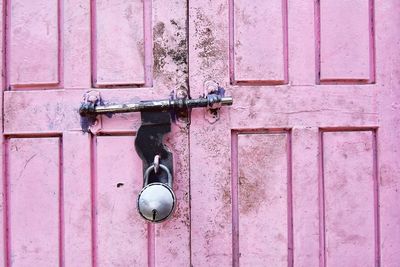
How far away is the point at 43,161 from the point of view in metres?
1.39

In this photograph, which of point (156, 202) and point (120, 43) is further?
point (120, 43)

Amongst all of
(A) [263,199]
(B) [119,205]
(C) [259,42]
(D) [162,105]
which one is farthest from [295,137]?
(B) [119,205]

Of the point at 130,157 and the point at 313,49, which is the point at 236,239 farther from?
the point at 313,49

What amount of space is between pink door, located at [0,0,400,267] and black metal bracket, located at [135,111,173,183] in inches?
1.3

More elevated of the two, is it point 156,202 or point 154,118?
point 154,118

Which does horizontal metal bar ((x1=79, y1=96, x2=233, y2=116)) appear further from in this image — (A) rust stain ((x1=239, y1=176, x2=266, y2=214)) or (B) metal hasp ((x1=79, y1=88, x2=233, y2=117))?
(A) rust stain ((x1=239, y1=176, x2=266, y2=214))

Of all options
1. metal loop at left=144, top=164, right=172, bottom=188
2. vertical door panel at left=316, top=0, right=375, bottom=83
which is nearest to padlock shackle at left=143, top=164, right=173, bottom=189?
metal loop at left=144, top=164, right=172, bottom=188

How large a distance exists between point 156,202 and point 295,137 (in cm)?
48

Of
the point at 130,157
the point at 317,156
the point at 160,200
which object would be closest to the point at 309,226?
the point at 317,156

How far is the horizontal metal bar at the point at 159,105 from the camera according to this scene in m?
1.32

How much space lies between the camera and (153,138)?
4.42 feet

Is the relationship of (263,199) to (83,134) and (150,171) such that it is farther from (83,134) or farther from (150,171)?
(83,134)

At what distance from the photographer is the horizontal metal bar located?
4.33 feet

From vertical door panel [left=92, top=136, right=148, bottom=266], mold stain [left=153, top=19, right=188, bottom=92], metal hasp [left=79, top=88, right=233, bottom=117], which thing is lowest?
vertical door panel [left=92, top=136, right=148, bottom=266]
